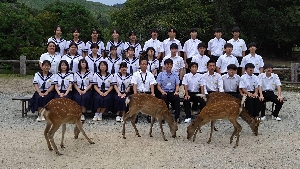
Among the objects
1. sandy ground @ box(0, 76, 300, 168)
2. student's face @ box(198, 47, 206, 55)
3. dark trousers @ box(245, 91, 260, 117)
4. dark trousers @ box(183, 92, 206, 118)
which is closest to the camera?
sandy ground @ box(0, 76, 300, 168)

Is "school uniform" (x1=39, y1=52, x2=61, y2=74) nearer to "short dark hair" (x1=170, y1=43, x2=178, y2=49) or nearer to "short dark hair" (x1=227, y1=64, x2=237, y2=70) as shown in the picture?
"short dark hair" (x1=170, y1=43, x2=178, y2=49)

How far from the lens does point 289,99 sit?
47.7 ft

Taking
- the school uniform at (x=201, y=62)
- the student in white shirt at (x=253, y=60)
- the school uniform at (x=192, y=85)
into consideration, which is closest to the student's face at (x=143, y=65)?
the school uniform at (x=192, y=85)

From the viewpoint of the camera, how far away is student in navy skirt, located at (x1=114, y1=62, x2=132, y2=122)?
10.5 m

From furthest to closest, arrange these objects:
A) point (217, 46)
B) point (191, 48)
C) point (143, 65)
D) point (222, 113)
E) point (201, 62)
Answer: point (217, 46)
point (191, 48)
point (201, 62)
point (143, 65)
point (222, 113)

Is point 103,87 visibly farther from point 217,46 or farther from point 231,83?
point 217,46

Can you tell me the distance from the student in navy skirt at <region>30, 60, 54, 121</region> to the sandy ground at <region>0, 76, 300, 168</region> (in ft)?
1.43

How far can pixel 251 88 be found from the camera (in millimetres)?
10766

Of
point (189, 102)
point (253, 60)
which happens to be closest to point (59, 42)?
point (189, 102)

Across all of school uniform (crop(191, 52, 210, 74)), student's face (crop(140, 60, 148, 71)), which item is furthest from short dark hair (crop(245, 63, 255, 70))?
student's face (crop(140, 60, 148, 71))

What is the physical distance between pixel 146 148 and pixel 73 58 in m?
4.15

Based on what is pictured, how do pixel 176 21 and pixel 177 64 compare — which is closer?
pixel 177 64

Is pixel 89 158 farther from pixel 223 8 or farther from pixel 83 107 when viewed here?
pixel 223 8

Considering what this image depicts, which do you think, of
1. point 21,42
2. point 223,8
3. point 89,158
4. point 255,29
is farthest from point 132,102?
point 255,29
